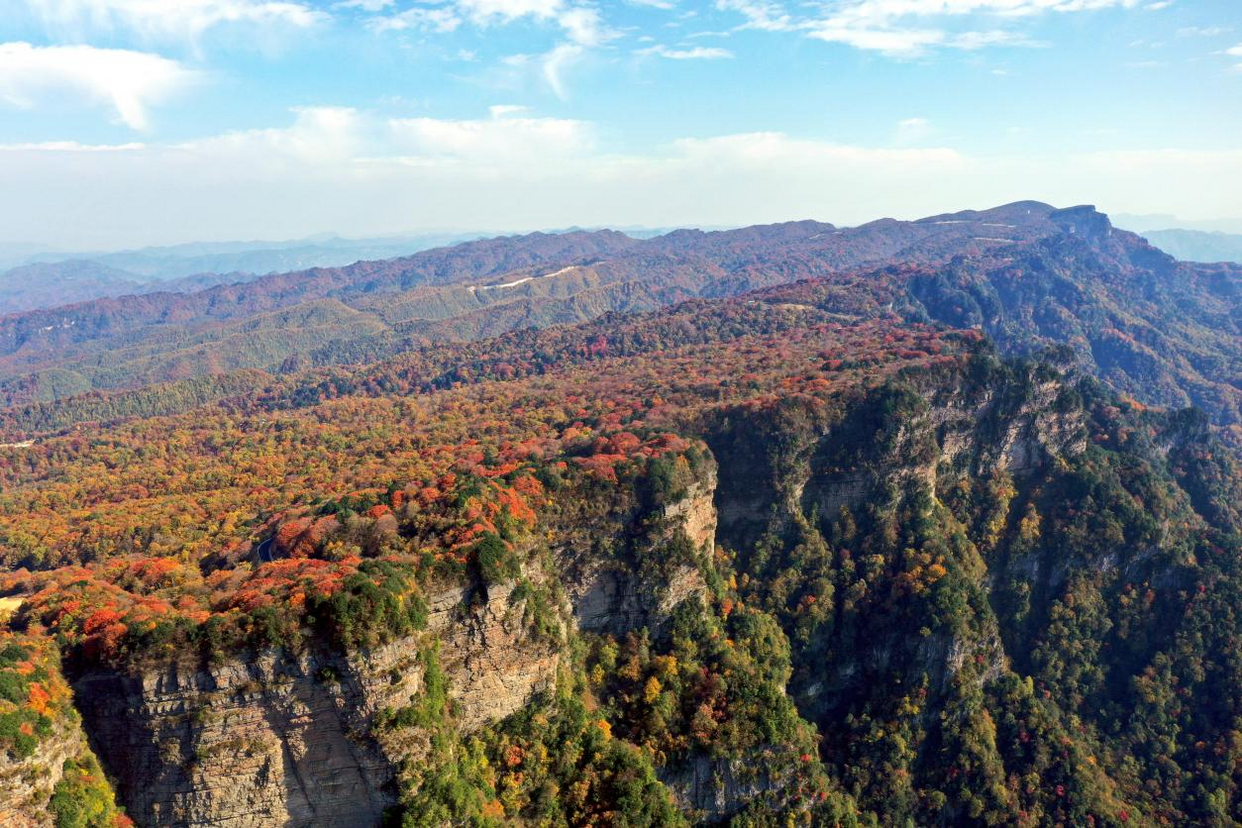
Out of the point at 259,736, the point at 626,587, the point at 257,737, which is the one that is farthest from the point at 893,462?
the point at 257,737

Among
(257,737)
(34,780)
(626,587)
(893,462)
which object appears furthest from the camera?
(893,462)

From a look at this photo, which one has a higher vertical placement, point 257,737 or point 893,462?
point 893,462

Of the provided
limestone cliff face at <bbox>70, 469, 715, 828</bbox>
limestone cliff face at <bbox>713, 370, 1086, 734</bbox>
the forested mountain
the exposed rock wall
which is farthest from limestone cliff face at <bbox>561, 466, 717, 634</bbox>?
the exposed rock wall

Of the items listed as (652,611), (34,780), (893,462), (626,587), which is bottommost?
(652,611)

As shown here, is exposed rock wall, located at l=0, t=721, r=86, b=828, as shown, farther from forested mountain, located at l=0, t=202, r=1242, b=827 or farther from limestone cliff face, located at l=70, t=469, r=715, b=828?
limestone cliff face, located at l=70, t=469, r=715, b=828

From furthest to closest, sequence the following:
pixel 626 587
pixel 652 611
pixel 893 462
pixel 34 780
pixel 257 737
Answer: pixel 893 462 → pixel 652 611 → pixel 626 587 → pixel 257 737 → pixel 34 780

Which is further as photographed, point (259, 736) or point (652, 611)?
point (652, 611)

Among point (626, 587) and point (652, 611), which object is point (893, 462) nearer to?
point (652, 611)

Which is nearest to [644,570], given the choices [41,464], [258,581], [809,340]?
[258,581]

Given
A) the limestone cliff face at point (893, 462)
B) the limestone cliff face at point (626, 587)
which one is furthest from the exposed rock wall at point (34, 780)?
the limestone cliff face at point (893, 462)
